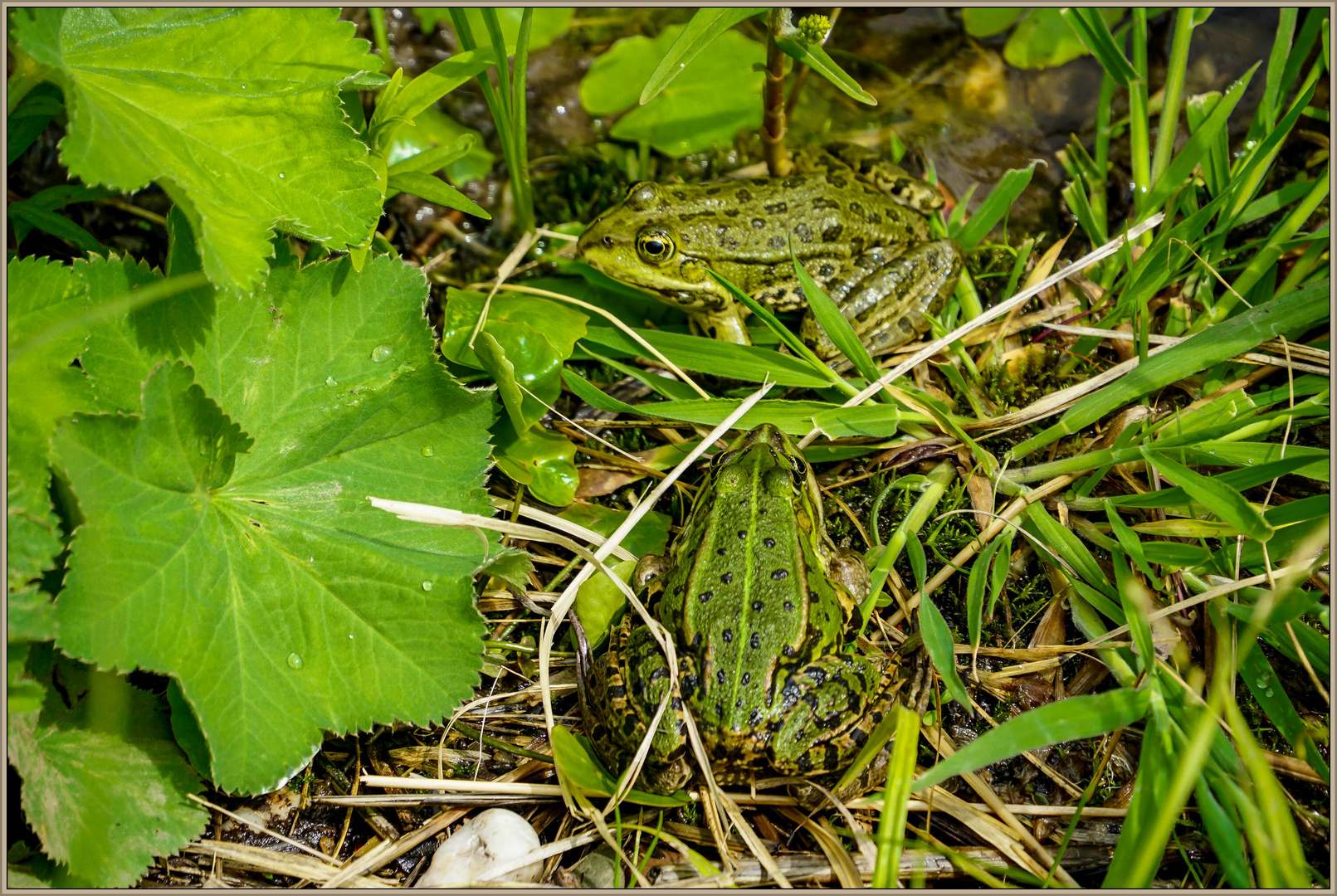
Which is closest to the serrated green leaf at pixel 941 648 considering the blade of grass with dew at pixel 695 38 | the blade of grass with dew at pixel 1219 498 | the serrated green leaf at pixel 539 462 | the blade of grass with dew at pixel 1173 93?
the blade of grass with dew at pixel 1219 498

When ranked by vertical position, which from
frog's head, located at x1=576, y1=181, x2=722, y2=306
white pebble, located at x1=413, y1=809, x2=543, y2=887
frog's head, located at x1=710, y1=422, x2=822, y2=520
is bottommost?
white pebble, located at x1=413, y1=809, x2=543, y2=887

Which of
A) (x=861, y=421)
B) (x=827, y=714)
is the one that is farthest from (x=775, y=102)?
(x=827, y=714)

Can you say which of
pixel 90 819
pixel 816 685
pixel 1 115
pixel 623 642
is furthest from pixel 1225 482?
pixel 1 115

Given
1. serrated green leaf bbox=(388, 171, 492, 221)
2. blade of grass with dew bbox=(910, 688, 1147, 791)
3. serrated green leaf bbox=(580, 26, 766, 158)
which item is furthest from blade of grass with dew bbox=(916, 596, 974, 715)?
serrated green leaf bbox=(580, 26, 766, 158)

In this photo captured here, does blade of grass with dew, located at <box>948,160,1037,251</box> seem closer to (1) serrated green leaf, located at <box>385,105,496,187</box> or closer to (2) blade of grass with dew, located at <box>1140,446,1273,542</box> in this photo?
(2) blade of grass with dew, located at <box>1140,446,1273,542</box>

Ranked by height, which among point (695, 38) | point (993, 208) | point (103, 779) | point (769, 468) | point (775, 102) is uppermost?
point (695, 38)

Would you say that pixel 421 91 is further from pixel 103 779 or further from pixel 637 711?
pixel 103 779
